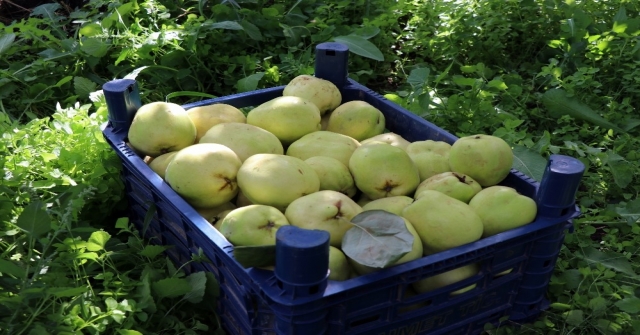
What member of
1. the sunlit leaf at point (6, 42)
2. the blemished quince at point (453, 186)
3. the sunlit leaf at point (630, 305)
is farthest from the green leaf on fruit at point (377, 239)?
the sunlit leaf at point (6, 42)

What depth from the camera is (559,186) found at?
1.83 m

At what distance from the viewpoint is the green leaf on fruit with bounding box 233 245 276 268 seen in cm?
153

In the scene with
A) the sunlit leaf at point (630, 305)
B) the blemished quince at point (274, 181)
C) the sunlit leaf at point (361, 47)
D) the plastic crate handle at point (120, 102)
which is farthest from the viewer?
the sunlit leaf at point (361, 47)

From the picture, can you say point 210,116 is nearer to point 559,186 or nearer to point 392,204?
point 392,204

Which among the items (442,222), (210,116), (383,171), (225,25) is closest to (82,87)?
(225,25)

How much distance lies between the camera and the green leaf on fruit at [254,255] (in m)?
1.53

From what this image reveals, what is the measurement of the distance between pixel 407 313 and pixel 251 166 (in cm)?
63

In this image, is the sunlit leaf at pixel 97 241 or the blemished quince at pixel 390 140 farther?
the blemished quince at pixel 390 140

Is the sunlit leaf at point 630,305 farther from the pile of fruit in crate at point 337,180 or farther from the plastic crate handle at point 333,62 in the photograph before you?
the plastic crate handle at point 333,62

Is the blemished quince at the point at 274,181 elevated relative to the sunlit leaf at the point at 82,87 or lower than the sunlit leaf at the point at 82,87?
elevated

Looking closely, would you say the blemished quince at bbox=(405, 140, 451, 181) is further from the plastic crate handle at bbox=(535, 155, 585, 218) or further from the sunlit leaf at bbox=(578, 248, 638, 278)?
the sunlit leaf at bbox=(578, 248, 638, 278)

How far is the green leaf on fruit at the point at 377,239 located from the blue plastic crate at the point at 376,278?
48mm

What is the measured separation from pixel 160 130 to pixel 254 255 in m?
0.80

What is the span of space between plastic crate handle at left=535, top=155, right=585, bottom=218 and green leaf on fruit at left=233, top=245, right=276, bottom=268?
2.73ft
